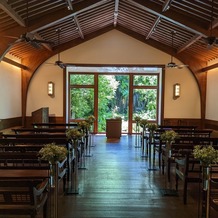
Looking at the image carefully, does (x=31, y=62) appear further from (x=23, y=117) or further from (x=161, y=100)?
(x=161, y=100)

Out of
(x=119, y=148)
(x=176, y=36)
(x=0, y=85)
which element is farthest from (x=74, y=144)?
(x=176, y=36)

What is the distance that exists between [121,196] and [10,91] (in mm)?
7351

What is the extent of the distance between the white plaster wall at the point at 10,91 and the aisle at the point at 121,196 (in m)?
4.71

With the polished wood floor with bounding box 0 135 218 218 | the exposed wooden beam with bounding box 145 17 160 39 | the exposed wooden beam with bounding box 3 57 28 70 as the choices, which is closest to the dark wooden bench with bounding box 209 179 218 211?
the polished wood floor with bounding box 0 135 218 218

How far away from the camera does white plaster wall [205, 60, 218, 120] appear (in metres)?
9.95

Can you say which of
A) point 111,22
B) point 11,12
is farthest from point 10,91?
point 111,22

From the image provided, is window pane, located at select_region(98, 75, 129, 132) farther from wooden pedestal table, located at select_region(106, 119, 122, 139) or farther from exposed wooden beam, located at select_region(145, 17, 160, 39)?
exposed wooden beam, located at select_region(145, 17, 160, 39)

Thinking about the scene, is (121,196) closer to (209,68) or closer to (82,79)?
(209,68)

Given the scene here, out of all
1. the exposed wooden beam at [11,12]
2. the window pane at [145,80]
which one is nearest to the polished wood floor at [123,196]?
the exposed wooden beam at [11,12]

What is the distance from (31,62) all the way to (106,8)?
4.15m

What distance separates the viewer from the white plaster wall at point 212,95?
32.7 feet

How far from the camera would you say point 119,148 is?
829cm

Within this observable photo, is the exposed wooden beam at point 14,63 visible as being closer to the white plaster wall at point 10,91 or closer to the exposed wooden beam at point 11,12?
the white plaster wall at point 10,91

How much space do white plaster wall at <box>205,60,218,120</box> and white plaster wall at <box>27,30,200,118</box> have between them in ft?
2.01
